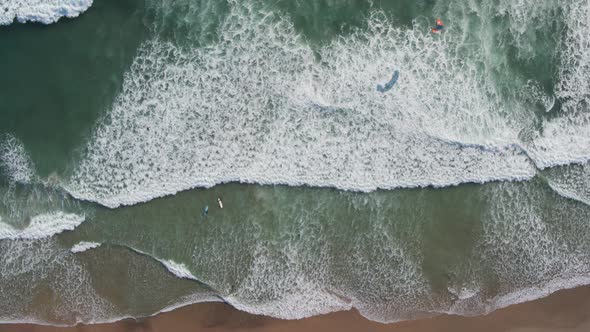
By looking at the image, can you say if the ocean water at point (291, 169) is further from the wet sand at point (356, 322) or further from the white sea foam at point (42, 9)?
the wet sand at point (356, 322)

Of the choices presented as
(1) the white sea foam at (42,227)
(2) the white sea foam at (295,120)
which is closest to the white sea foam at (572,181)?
(2) the white sea foam at (295,120)

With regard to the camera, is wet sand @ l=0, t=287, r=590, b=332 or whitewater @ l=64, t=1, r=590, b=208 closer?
whitewater @ l=64, t=1, r=590, b=208

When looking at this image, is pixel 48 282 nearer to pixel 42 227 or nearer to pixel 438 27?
pixel 42 227

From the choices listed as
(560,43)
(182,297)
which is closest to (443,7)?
(560,43)

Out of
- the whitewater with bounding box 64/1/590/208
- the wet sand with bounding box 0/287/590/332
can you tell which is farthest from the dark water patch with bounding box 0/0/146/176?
the wet sand with bounding box 0/287/590/332

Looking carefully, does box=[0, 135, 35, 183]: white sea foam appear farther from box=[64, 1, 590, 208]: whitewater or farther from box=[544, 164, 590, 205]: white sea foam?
box=[544, 164, 590, 205]: white sea foam

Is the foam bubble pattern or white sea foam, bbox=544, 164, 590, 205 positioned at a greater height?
white sea foam, bbox=544, 164, 590, 205
